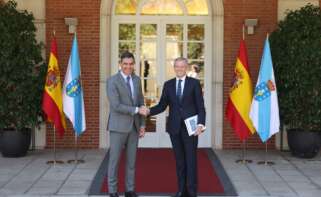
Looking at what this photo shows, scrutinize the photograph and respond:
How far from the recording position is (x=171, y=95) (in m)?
7.78

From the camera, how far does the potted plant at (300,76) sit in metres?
10.6

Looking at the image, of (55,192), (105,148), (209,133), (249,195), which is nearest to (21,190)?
(55,192)

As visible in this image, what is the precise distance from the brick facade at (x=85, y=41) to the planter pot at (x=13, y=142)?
48.2 inches

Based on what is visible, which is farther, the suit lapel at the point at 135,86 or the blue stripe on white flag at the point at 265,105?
the blue stripe on white flag at the point at 265,105

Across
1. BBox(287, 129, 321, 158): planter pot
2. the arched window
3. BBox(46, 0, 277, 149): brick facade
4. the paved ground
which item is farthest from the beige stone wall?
the paved ground

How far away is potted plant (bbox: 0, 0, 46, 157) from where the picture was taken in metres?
10.7

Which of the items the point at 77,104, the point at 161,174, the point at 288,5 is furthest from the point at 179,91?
the point at 288,5

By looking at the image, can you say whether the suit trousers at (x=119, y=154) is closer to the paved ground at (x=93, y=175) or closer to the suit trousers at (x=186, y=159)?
the suit trousers at (x=186, y=159)

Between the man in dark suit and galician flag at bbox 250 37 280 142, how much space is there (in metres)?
2.88

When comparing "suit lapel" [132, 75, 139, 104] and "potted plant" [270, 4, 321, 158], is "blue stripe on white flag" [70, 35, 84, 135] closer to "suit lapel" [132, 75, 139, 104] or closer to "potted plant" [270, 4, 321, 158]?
"suit lapel" [132, 75, 139, 104]

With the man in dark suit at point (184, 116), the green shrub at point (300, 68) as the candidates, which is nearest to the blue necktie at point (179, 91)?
the man in dark suit at point (184, 116)

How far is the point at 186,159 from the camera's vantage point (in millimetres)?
Result: 7730

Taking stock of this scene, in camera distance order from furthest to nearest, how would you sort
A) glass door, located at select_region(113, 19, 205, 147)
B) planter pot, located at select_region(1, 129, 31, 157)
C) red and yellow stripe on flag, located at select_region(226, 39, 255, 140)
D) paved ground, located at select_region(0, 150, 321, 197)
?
glass door, located at select_region(113, 19, 205, 147) → planter pot, located at select_region(1, 129, 31, 157) → red and yellow stripe on flag, located at select_region(226, 39, 255, 140) → paved ground, located at select_region(0, 150, 321, 197)

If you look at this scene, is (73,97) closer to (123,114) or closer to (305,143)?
(123,114)
